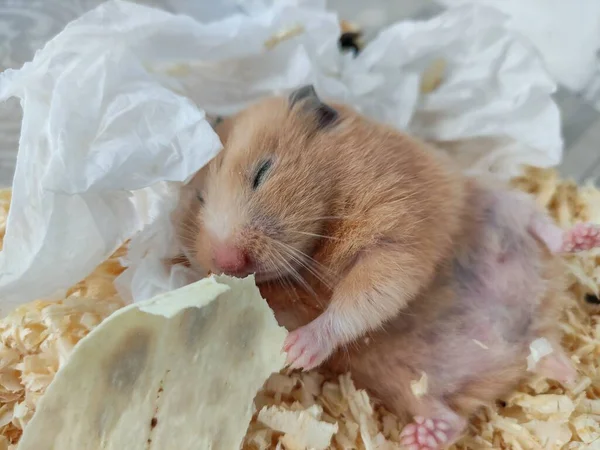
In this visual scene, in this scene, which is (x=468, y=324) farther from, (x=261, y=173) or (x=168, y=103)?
(x=168, y=103)

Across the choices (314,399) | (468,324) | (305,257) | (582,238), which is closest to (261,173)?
(305,257)

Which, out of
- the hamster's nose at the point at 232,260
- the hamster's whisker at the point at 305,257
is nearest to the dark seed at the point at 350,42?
the hamster's whisker at the point at 305,257

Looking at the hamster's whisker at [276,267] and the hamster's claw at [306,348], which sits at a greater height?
the hamster's whisker at [276,267]

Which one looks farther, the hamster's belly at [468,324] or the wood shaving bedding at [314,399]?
the hamster's belly at [468,324]

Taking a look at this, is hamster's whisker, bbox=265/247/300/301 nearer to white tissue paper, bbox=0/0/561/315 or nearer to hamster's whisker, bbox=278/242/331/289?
hamster's whisker, bbox=278/242/331/289

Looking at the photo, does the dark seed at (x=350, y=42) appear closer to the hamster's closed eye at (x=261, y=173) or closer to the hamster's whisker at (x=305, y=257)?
the hamster's closed eye at (x=261, y=173)

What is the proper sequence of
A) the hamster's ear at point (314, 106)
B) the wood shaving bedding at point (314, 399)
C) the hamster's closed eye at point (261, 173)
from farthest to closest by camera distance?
the hamster's ear at point (314, 106), the hamster's closed eye at point (261, 173), the wood shaving bedding at point (314, 399)

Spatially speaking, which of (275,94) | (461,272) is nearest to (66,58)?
(275,94)

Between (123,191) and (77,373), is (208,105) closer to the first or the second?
(123,191)

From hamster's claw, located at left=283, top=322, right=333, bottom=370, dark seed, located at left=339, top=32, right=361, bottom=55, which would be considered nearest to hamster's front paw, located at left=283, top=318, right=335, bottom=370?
hamster's claw, located at left=283, top=322, right=333, bottom=370
